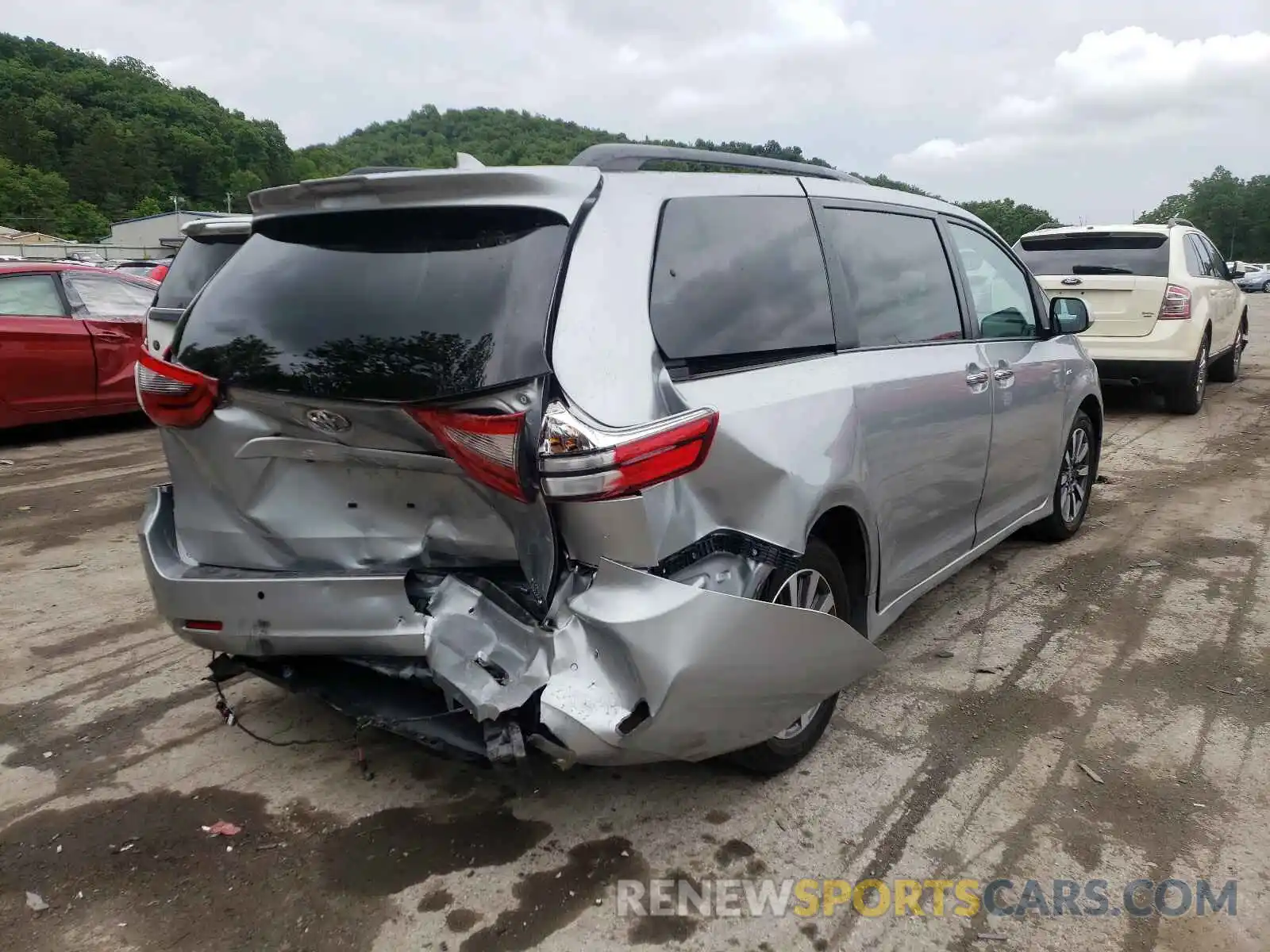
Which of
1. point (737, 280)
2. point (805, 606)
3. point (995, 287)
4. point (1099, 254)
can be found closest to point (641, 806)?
point (805, 606)

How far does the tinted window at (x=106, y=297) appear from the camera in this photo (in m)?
8.34

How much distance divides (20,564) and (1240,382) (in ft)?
41.9

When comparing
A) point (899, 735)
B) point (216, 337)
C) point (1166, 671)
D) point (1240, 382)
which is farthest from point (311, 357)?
point (1240, 382)

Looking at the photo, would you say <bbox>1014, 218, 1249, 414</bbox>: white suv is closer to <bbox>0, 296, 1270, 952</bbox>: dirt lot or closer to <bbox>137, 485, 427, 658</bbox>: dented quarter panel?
<bbox>0, 296, 1270, 952</bbox>: dirt lot

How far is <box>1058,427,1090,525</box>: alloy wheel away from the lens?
519cm

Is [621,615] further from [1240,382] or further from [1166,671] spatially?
[1240,382]

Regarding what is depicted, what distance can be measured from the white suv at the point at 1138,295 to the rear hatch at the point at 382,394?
791cm

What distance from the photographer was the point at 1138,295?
884cm

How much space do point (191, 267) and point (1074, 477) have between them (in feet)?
15.2

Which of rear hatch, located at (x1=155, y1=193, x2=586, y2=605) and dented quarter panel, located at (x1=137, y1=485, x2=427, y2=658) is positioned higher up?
rear hatch, located at (x1=155, y1=193, x2=586, y2=605)

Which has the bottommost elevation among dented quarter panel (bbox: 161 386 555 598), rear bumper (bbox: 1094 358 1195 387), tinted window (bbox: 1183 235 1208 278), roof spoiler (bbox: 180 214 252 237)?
rear bumper (bbox: 1094 358 1195 387)

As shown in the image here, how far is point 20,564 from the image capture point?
5.09 m

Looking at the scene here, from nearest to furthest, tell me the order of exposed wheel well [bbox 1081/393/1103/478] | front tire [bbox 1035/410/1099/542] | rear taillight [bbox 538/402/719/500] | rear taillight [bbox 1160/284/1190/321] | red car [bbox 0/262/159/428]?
rear taillight [bbox 538/402/719/500] → front tire [bbox 1035/410/1099/542] → exposed wheel well [bbox 1081/393/1103/478] → red car [bbox 0/262/159/428] → rear taillight [bbox 1160/284/1190/321]

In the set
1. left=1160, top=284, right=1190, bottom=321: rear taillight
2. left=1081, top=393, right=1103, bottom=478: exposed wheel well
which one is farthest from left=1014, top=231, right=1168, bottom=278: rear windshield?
left=1081, top=393, right=1103, bottom=478: exposed wheel well
